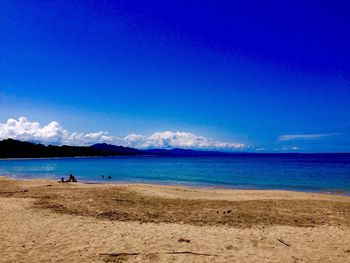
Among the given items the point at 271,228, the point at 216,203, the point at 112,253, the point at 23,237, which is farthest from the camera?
the point at 216,203

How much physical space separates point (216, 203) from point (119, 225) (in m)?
8.01

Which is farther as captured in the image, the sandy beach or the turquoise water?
the turquoise water

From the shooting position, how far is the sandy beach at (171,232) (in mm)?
9734

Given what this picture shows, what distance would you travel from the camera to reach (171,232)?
484 inches

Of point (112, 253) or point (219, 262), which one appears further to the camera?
point (112, 253)

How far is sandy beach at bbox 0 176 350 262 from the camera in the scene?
31.9ft

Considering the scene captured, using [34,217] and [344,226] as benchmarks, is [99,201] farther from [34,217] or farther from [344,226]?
[344,226]

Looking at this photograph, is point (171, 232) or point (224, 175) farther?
point (224, 175)

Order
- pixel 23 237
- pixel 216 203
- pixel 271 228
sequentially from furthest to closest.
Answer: pixel 216 203 → pixel 271 228 → pixel 23 237

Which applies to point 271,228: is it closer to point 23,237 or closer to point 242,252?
point 242,252

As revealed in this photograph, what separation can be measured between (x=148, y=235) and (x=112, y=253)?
219 cm

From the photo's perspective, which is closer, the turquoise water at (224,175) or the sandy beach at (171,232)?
the sandy beach at (171,232)

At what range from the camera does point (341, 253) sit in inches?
397

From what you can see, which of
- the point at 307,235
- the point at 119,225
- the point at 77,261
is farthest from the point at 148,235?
the point at 307,235
